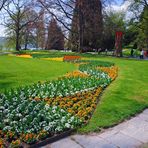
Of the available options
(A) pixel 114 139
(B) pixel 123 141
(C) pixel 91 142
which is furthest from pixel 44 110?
(B) pixel 123 141

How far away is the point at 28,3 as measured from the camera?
143ft

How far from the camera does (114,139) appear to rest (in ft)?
18.2

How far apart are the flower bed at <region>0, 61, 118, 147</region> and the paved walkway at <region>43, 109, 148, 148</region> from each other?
1.37 feet

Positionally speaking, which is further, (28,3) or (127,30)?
(127,30)

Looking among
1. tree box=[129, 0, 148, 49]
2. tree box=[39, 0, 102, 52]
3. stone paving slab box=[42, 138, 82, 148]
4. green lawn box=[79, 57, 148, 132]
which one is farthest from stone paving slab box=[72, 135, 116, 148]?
tree box=[129, 0, 148, 49]

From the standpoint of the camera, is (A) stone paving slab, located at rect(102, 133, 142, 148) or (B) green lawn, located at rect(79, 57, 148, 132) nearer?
(A) stone paving slab, located at rect(102, 133, 142, 148)

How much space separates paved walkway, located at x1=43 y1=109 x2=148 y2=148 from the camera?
525cm

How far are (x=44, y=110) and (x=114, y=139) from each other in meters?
1.98

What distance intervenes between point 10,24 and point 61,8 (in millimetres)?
16406

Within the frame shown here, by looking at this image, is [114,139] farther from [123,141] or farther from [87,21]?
[87,21]

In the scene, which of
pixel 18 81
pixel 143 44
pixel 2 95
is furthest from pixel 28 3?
pixel 2 95

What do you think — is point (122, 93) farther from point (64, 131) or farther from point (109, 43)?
point (109, 43)

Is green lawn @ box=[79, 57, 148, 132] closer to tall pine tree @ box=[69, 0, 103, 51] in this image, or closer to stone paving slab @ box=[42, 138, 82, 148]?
stone paving slab @ box=[42, 138, 82, 148]

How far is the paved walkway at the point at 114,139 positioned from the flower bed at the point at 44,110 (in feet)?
1.37
